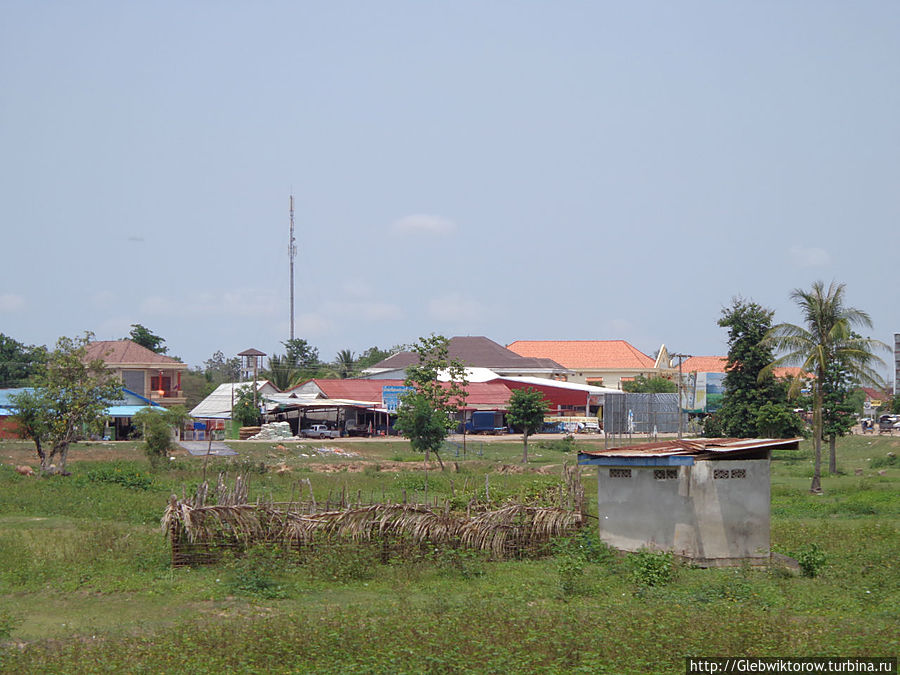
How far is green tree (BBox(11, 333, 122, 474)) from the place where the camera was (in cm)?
3081

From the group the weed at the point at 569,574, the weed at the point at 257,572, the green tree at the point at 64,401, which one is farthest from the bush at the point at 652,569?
the green tree at the point at 64,401

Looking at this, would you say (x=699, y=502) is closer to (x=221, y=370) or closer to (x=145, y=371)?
(x=145, y=371)

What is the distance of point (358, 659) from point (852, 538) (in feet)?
41.3

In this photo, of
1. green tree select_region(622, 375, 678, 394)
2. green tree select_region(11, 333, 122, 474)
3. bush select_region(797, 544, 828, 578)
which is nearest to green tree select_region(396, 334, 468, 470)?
green tree select_region(11, 333, 122, 474)

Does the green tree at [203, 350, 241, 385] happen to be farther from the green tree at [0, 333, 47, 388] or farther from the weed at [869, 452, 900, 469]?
the weed at [869, 452, 900, 469]

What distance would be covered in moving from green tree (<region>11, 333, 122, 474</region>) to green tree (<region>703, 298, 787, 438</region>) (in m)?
29.2

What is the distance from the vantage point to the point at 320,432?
58781 millimetres

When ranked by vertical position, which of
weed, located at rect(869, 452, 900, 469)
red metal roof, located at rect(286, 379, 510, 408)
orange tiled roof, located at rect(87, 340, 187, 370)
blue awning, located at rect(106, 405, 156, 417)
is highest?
orange tiled roof, located at rect(87, 340, 187, 370)

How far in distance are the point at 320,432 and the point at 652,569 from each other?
46.5 m

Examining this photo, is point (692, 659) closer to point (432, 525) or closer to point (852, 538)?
point (432, 525)

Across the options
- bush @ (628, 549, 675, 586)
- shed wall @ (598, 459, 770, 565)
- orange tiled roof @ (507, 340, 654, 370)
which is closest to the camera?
bush @ (628, 549, 675, 586)

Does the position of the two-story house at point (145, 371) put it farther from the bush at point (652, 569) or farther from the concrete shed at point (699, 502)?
the bush at point (652, 569)

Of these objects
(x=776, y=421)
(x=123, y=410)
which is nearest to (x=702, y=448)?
(x=776, y=421)

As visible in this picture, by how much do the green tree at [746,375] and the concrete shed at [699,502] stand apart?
29.7m
